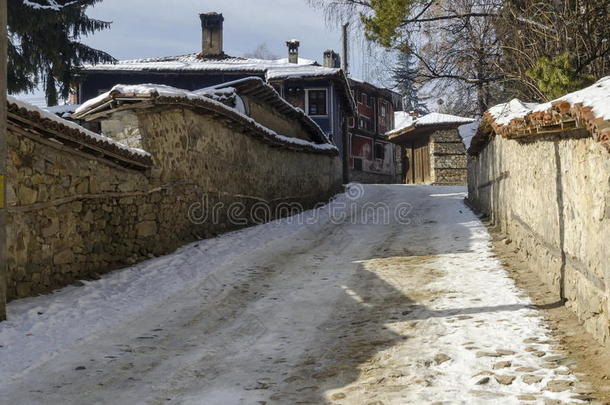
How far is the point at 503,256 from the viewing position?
9195 mm

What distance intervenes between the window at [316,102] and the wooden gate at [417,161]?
19.2 ft

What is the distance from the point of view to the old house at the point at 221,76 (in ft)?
94.5

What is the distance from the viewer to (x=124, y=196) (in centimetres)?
912

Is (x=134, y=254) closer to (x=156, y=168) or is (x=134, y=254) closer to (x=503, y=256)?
(x=156, y=168)

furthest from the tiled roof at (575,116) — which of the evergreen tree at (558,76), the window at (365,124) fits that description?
the window at (365,124)

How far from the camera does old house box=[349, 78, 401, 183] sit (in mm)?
38125

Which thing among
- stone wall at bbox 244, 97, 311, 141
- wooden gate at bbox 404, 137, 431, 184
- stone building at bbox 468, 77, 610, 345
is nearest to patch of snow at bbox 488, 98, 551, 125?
stone building at bbox 468, 77, 610, 345

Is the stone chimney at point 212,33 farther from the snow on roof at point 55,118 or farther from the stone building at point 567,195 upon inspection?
the stone building at point 567,195

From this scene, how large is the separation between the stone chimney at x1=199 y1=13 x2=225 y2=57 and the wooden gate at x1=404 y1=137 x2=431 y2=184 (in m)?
12.3

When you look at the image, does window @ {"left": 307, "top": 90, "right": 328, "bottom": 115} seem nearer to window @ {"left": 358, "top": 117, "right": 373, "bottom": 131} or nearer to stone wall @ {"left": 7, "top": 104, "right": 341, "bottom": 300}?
window @ {"left": 358, "top": 117, "right": 373, "bottom": 131}

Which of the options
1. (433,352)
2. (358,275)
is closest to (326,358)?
(433,352)

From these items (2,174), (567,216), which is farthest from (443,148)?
(2,174)

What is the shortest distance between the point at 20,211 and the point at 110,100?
334 cm

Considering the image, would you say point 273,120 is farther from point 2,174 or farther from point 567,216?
point 567,216
